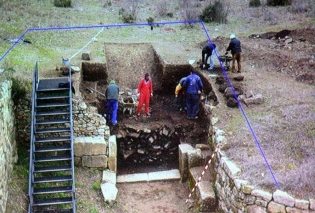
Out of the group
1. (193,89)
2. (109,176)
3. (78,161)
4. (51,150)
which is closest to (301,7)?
(193,89)

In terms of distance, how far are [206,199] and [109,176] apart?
10.6ft

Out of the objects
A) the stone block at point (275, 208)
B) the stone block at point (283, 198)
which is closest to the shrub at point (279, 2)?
the stone block at point (283, 198)

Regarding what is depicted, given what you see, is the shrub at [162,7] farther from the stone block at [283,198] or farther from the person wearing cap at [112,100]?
the stone block at [283,198]

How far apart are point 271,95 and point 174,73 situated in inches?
171

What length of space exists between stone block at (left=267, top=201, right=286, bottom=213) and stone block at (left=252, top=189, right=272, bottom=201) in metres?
0.13

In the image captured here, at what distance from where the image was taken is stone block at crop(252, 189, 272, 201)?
8.20 meters

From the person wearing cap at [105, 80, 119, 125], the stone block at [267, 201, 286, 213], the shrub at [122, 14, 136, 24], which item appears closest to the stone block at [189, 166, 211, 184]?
the stone block at [267, 201, 286, 213]

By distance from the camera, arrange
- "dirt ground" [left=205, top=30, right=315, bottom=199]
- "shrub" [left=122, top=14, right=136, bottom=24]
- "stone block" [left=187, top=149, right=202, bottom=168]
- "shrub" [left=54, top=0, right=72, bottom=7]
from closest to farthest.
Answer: "dirt ground" [left=205, top=30, right=315, bottom=199], "stone block" [left=187, top=149, right=202, bottom=168], "shrub" [left=122, top=14, right=136, bottom=24], "shrub" [left=54, top=0, right=72, bottom=7]

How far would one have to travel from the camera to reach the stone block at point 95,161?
1177 centimetres

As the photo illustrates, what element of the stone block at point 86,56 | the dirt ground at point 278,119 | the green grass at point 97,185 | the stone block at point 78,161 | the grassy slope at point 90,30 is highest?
the grassy slope at point 90,30

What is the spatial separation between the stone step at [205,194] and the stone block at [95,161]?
2833 mm

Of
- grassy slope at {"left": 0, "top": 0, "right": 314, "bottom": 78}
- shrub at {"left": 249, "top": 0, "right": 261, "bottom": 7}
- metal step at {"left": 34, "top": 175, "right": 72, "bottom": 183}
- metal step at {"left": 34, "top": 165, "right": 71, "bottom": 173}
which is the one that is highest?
shrub at {"left": 249, "top": 0, "right": 261, "bottom": 7}

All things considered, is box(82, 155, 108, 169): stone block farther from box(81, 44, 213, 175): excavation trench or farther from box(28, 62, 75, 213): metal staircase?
box(81, 44, 213, 175): excavation trench

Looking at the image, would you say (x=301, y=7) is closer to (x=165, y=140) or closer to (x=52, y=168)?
(x=165, y=140)
